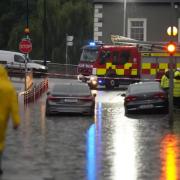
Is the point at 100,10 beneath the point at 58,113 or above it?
above

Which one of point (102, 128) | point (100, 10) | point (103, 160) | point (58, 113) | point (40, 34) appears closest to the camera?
point (103, 160)

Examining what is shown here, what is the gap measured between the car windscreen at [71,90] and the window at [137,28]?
2538cm

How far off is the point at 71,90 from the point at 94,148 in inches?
403

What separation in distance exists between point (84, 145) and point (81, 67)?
31476mm

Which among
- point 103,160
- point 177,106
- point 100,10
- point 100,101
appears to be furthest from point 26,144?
point 100,10

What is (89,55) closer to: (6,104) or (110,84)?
(110,84)

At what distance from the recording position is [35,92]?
35.8 metres

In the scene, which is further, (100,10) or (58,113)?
(100,10)

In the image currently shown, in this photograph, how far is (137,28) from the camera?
175 feet

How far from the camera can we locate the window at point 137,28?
5318 cm

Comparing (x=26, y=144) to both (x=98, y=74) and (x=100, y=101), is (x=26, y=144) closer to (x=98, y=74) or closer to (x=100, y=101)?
(x=100, y=101)

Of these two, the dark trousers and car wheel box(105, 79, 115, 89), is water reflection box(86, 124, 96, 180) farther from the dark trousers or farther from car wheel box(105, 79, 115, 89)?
car wheel box(105, 79, 115, 89)

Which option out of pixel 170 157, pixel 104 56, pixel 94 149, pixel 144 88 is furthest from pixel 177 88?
pixel 104 56

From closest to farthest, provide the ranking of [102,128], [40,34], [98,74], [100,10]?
[102,128] < [98,74] < [100,10] < [40,34]
